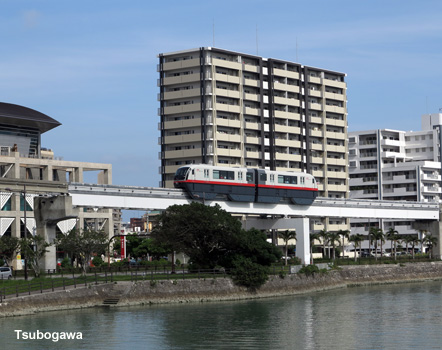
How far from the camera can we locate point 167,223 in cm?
8106

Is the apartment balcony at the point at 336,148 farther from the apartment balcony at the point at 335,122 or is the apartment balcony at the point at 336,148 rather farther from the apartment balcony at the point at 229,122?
the apartment balcony at the point at 229,122

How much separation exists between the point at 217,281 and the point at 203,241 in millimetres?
7373

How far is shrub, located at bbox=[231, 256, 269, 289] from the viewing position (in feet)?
250

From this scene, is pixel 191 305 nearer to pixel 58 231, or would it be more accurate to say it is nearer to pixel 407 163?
pixel 58 231

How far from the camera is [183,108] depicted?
148125mm

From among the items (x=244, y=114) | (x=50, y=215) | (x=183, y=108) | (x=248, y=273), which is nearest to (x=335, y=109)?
(x=244, y=114)

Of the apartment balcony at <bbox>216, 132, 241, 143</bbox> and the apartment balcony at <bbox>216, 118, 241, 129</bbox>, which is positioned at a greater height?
the apartment balcony at <bbox>216, 118, 241, 129</bbox>

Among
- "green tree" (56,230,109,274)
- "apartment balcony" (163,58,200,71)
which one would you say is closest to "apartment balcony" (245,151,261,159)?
"apartment balcony" (163,58,200,71)

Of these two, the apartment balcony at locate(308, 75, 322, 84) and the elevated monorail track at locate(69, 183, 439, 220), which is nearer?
the elevated monorail track at locate(69, 183, 439, 220)

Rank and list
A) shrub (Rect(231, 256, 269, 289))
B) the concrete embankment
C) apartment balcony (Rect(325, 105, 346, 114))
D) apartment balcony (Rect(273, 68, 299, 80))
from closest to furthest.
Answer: the concrete embankment, shrub (Rect(231, 256, 269, 289)), apartment balcony (Rect(273, 68, 299, 80)), apartment balcony (Rect(325, 105, 346, 114))

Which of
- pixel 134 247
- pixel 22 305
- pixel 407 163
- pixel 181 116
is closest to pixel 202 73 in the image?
→ pixel 181 116

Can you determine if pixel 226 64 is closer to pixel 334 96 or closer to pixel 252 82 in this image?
pixel 252 82

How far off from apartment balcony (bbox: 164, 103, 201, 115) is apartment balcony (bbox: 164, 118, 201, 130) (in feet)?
5.85

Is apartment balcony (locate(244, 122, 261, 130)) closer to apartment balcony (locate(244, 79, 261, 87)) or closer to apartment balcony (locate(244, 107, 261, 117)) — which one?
apartment balcony (locate(244, 107, 261, 117))
